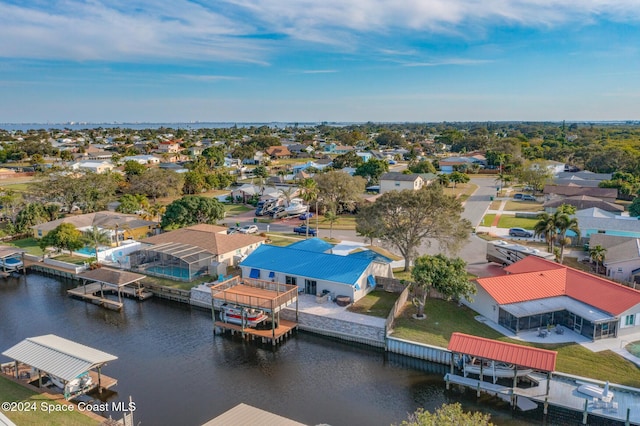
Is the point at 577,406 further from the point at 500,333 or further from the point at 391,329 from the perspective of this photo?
the point at 391,329

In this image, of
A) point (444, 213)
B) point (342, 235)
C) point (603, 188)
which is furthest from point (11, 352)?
point (603, 188)

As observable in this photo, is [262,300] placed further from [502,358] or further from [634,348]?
[634,348]

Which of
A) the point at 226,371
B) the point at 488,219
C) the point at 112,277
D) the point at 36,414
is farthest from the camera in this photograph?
the point at 488,219

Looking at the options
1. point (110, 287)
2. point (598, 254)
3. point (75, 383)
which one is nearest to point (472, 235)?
point (598, 254)

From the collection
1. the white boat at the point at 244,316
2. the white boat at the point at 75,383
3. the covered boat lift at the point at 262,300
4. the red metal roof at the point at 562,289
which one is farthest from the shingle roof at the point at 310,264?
the white boat at the point at 75,383

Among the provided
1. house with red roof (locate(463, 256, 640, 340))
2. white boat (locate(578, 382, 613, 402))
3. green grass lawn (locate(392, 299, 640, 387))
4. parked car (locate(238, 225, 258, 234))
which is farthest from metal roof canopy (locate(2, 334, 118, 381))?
parked car (locate(238, 225, 258, 234))

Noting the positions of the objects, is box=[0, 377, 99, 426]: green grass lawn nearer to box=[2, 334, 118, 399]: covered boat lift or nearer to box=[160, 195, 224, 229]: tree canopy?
box=[2, 334, 118, 399]: covered boat lift
